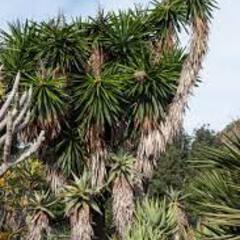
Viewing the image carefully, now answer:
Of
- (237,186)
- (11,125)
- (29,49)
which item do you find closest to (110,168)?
(29,49)

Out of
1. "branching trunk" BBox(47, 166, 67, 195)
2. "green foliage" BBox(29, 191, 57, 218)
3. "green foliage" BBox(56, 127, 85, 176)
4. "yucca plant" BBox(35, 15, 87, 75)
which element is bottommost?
"green foliage" BBox(29, 191, 57, 218)

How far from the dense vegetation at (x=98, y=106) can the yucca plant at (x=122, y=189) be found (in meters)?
0.03

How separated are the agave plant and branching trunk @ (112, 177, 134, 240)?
6.38ft

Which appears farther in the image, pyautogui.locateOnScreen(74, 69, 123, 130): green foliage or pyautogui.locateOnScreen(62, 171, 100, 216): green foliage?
pyautogui.locateOnScreen(74, 69, 123, 130): green foliage

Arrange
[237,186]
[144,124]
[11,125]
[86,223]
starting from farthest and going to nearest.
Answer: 1. [144,124]
2. [86,223]
3. [237,186]
4. [11,125]

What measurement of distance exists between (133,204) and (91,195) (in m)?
1.02

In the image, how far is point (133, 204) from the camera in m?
18.8

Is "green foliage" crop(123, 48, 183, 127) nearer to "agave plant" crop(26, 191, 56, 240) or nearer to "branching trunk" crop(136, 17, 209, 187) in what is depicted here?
"branching trunk" crop(136, 17, 209, 187)

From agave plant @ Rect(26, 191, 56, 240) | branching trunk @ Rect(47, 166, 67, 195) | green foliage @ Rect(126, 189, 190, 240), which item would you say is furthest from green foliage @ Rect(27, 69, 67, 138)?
green foliage @ Rect(126, 189, 190, 240)

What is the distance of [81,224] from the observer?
60.8 ft

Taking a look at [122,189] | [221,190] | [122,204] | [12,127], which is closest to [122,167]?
[122,189]

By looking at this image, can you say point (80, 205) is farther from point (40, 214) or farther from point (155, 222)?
point (155, 222)

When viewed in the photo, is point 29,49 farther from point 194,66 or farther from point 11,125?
point 11,125

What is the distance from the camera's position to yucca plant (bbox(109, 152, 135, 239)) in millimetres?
18469
